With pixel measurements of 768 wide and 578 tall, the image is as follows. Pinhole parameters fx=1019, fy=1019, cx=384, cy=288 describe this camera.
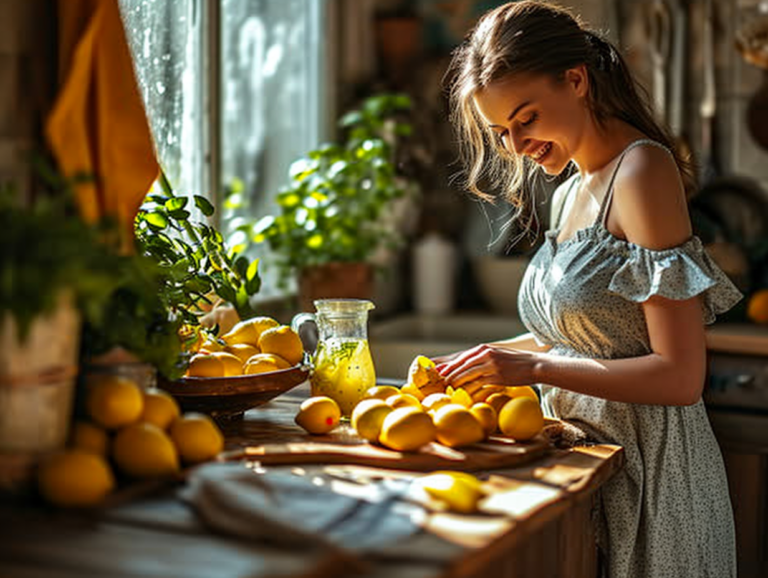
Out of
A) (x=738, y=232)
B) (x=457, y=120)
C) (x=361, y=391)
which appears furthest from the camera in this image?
(x=738, y=232)

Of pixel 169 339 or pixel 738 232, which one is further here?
pixel 738 232

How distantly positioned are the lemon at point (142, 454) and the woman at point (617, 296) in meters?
0.51

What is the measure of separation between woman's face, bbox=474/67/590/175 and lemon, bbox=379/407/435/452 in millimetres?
514

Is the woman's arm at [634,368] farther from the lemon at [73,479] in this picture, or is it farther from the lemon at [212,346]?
the lemon at [73,479]

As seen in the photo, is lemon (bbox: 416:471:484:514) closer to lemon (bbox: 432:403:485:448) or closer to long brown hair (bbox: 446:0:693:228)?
lemon (bbox: 432:403:485:448)

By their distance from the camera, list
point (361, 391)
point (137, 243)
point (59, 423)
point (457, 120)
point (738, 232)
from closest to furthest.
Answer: point (59, 423), point (137, 243), point (361, 391), point (457, 120), point (738, 232)

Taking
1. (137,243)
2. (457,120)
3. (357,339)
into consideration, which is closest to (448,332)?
(457,120)

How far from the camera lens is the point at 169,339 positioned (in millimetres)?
1354

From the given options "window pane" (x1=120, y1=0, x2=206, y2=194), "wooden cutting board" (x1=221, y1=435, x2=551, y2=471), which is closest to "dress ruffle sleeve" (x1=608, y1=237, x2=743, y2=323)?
"wooden cutting board" (x1=221, y1=435, x2=551, y2=471)

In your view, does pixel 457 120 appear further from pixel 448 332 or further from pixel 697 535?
pixel 448 332

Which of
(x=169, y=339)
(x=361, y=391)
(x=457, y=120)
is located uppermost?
(x=457, y=120)

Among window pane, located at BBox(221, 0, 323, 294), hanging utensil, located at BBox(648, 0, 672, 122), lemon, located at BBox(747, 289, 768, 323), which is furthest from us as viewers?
hanging utensil, located at BBox(648, 0, 672, 122)

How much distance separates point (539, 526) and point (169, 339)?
54 cm

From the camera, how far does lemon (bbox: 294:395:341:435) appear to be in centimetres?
147
